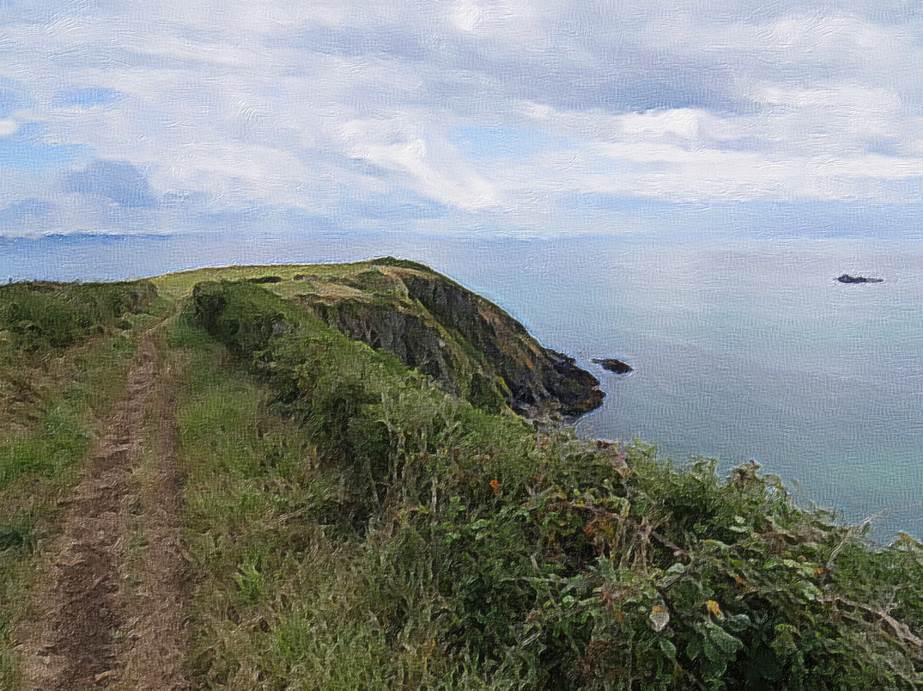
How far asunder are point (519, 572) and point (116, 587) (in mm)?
3044

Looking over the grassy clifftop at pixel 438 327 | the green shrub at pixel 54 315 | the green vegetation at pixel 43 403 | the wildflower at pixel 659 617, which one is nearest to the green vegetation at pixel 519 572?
the wildflower at pixel 659 617

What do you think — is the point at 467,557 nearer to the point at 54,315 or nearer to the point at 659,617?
the point at 659,617

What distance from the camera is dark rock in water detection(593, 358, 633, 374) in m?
60.8

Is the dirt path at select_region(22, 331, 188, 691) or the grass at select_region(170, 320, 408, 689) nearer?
the grass at select_region(170, 320, 408, 689)

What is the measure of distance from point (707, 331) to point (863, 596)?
80.7 m

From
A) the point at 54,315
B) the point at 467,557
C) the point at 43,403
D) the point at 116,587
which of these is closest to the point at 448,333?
the point at 54,315

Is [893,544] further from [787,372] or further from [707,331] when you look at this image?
[707,331]

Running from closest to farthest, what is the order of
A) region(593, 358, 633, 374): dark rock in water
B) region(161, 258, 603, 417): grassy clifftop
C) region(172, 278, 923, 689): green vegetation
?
region(172, 278, 923, 689): green vegetation
region(161, 258, 603, 417): grassy clifftop
region(593, 358, 633, 374): dark rock in water

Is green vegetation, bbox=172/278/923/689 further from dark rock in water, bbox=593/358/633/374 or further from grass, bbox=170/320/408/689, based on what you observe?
dark rock in water, bbox=593/358/633/374

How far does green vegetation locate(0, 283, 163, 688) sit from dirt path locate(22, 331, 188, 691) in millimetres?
185

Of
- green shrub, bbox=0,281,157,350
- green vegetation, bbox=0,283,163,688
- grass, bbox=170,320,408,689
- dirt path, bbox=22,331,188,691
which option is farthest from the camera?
green shrub, bbox=0,281,157,350

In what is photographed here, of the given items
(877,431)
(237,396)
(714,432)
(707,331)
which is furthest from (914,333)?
(237,396)

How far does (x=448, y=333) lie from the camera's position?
145 feet

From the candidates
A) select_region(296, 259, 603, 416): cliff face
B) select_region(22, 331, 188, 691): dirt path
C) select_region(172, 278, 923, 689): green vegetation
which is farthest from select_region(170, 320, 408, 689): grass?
select_region(296, 259, 603, 416): cliff face
